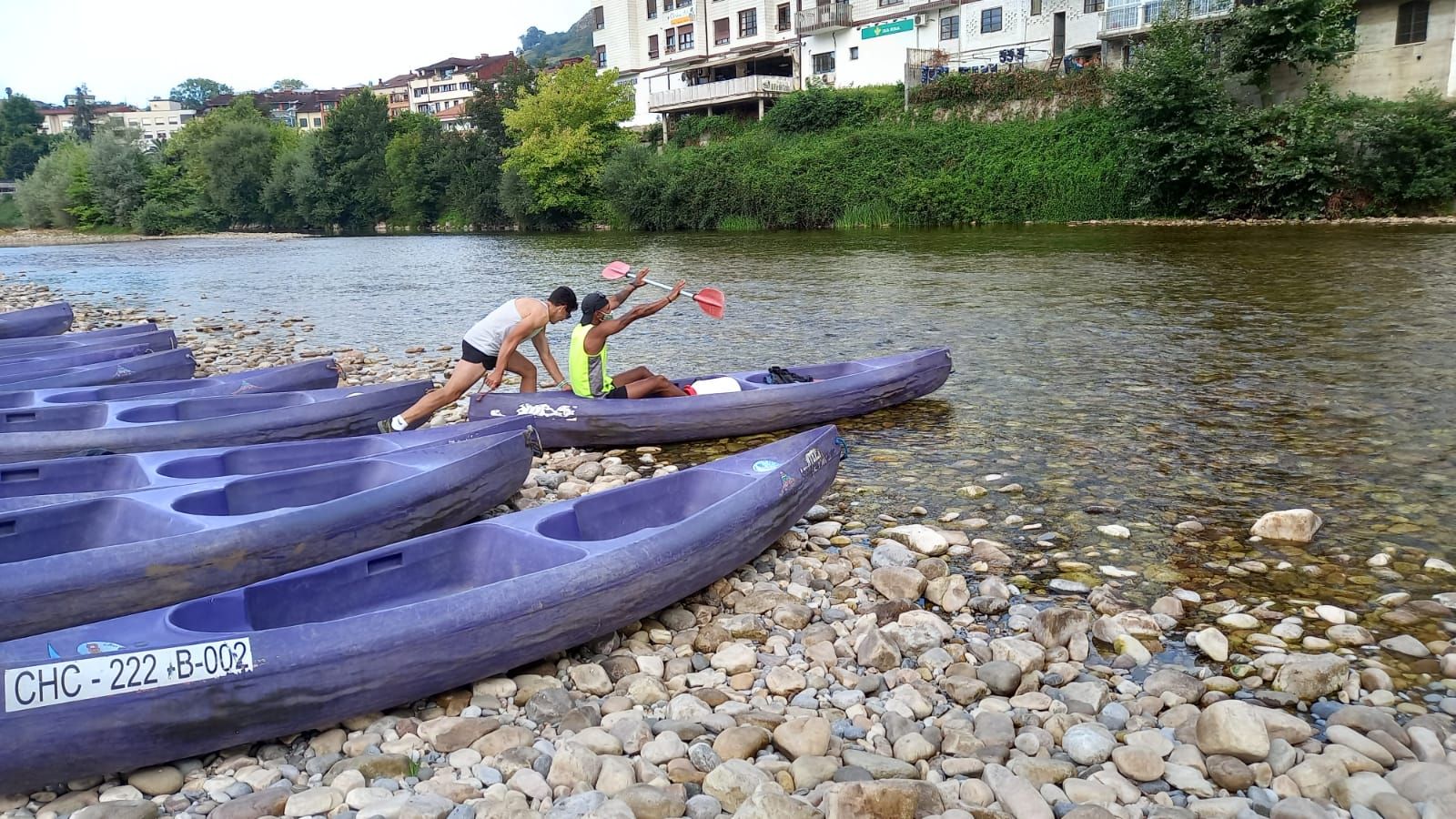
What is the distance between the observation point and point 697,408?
886 centimetres

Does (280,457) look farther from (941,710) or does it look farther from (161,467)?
(941,710)

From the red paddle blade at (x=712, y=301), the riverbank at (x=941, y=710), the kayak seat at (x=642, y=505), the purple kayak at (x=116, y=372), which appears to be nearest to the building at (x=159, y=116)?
the purple kayak at (x=116, y=372)

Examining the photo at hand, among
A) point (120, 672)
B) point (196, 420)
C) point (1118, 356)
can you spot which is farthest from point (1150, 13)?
point (120, 672)

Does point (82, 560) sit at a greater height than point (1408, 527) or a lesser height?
greater

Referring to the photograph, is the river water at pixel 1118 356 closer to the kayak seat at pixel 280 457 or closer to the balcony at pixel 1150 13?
the kayak seat at pixel 280 457

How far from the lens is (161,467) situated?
20.9 feet

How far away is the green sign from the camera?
47.3 meters

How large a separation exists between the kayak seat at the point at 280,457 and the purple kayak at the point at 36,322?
13.2 meters

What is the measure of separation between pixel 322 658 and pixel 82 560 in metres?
1.79

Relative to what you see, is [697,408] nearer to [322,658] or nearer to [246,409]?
[246,409]

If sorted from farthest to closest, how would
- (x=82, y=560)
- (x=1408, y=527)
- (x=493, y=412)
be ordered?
(x=493, y=412), (x=1408, y=527), (x=82, y=560)

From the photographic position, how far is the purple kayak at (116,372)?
10.4 m

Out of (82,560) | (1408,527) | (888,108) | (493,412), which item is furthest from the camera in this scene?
(888,108)

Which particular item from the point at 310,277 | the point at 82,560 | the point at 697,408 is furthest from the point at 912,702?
the point at 310,277
